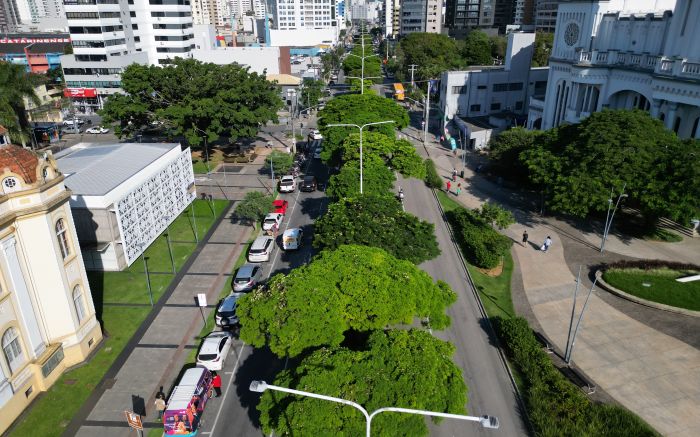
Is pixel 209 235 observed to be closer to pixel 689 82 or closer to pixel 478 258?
pixel 478 258

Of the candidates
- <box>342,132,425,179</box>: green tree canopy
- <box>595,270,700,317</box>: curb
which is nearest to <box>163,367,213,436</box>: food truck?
<box>342,132,425,179</box>: green tree canopy

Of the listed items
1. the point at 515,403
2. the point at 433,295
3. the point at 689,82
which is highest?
the point at 689,82

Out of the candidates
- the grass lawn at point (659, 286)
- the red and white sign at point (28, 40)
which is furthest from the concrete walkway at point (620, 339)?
the red and white sign at point (28, 40)

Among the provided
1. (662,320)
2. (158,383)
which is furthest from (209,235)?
(662,320)

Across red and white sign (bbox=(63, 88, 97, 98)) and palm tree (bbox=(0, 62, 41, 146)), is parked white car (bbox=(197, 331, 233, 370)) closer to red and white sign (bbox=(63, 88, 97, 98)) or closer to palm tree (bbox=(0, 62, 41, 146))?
palm tree (bbox=(0, 62, 41, 146))

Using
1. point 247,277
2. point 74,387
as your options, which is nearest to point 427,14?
point 247,277

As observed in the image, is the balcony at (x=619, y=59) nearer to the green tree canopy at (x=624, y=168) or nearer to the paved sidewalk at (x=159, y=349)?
the green tree canopy at (x=624, y=168)
